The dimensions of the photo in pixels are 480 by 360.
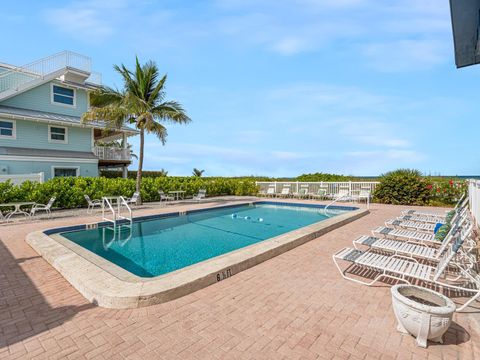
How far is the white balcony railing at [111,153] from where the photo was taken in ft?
66.0

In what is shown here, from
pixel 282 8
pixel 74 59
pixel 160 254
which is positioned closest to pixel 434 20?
pixel 282 8

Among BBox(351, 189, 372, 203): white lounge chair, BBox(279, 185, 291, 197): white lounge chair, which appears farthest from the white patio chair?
BBox(351, 189, 372, 203): white lounge chair

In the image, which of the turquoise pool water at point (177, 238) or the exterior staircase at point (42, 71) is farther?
the exterior staircase at point (42, 71)

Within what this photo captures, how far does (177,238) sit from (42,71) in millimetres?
19061

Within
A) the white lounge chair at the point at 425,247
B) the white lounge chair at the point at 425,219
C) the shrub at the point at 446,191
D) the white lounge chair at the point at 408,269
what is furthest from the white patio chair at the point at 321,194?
the white lounge chair at the point at 408,269

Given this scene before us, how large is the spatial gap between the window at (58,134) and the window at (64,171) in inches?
84.2

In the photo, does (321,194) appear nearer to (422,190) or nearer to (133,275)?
(422,190)

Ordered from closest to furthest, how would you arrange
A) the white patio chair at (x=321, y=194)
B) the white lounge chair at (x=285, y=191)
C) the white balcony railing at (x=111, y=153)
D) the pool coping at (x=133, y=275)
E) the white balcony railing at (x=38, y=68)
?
the pool coping at (x=133, y=275)
the white balcony railing at (x=38, y=68)
the white patio chair at (x=321, y=194)
the white lounge chair at (x=285, y=191)
the white balcony railing at (x=111, y=153)

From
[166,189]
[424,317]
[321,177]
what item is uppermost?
[321,177]

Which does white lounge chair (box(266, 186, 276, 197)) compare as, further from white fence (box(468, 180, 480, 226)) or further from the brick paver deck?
the brick paver deck

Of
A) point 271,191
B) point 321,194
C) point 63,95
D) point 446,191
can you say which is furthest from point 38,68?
point 446,191

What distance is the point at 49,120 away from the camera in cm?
1667

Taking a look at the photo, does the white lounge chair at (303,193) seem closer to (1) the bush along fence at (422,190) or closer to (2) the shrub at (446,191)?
(1) the bush along fence at (422,190)

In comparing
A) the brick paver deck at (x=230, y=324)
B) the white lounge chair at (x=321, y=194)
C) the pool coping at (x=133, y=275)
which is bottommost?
the brick paver deck at (x=230, y=324)
